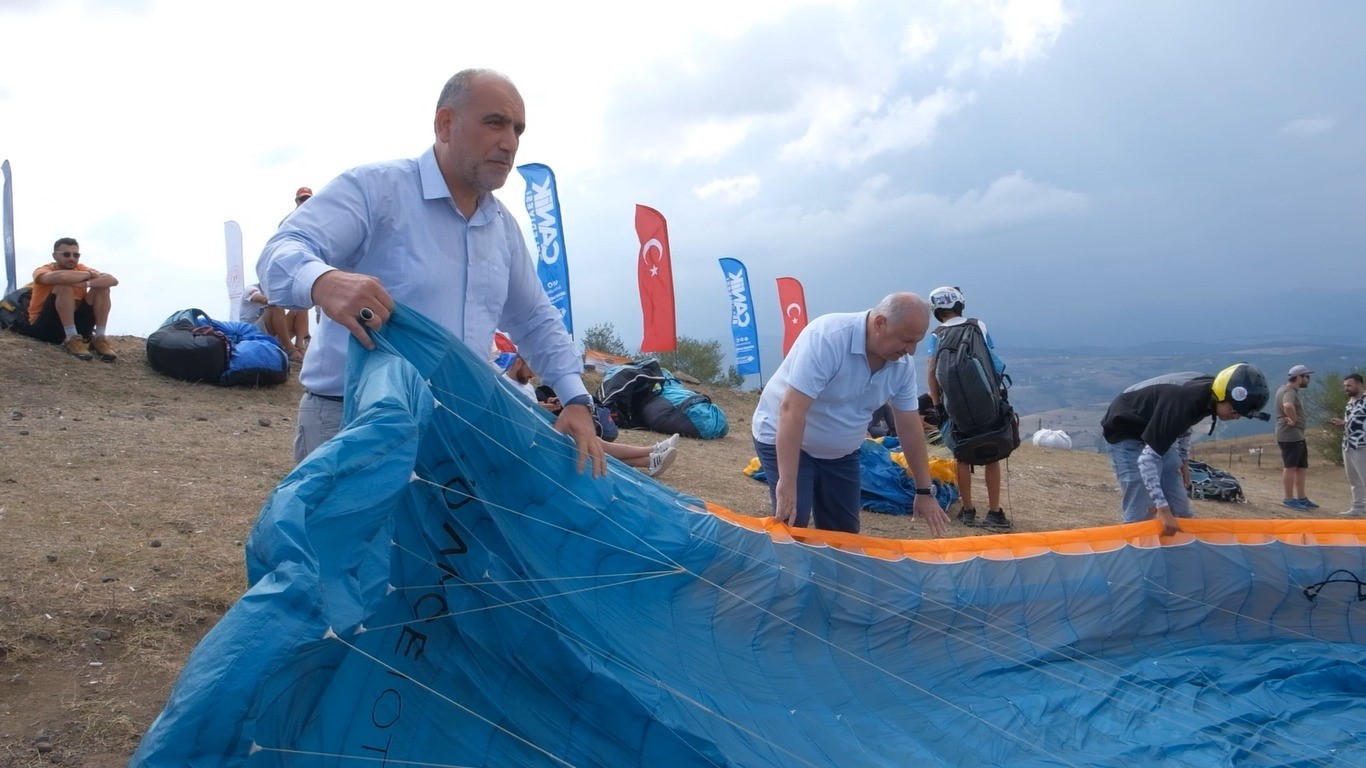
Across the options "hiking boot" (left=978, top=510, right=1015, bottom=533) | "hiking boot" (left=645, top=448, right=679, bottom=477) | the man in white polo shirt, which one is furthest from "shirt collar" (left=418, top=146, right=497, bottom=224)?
"hiking boot" (left=978, top=510, right=1015, bottom=533)

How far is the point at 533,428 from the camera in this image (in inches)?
104

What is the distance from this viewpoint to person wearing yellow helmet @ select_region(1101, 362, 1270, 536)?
441 centimetres

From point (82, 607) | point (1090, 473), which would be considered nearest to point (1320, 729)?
point (82, 607)

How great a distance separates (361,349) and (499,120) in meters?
0.63

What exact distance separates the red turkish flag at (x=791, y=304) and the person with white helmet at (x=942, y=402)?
37.0ft

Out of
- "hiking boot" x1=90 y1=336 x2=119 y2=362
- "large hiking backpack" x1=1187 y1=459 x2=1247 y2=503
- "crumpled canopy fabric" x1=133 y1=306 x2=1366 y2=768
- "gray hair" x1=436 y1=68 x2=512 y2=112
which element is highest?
"gray hair" x1=436 y1=68 x2=512 y2=112

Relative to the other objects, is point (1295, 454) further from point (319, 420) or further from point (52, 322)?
point (52, 322)

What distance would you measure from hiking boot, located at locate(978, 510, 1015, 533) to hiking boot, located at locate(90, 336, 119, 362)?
766 centimetres

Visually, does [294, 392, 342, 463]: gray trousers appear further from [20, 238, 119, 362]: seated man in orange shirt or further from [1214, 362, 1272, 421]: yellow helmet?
[20, 238, 119, 362]: seated man in orange shirt

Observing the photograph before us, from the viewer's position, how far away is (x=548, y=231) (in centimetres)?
1314

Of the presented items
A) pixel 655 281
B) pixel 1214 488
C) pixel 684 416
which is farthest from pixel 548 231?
pixel 1214 488

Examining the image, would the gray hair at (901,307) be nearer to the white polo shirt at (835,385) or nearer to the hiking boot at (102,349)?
the white polo shirt at (835,385)

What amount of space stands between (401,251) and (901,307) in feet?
7.07

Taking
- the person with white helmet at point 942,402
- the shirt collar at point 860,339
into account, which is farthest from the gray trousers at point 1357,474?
the shirt collar at point 860,339
